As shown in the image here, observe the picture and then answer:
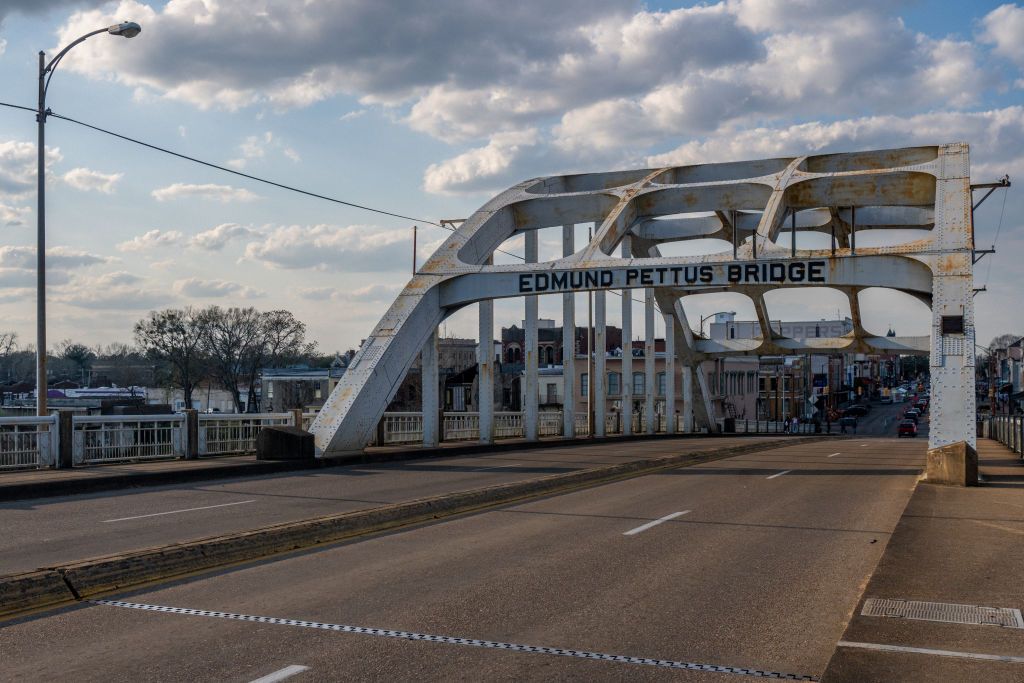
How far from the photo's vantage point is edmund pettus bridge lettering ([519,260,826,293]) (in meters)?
25.4

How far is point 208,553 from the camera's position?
9.87m

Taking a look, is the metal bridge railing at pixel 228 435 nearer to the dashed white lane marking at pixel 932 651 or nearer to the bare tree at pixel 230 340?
the dashed white lane marking at pixel 932 651

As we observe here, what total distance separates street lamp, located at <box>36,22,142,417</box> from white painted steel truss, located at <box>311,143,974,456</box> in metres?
6.69

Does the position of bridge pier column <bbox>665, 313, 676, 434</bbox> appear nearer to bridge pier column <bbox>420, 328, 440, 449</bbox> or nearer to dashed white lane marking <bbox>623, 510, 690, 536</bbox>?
bridge pier column <bbox>420, 328, 440, 449</bbox>

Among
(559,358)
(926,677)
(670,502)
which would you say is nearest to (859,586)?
(926,677)

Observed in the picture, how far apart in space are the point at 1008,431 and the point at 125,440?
35536 millimetres

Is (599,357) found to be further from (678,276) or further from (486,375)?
(678,276)

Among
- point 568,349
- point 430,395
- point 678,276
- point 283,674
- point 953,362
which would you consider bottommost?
point 283,674

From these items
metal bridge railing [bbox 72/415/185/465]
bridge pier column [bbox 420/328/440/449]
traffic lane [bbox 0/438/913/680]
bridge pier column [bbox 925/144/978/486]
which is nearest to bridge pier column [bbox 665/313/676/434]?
bridge pier column [bbox 420/328/440/449]

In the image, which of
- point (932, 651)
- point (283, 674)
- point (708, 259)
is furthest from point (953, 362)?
point (283, 674)

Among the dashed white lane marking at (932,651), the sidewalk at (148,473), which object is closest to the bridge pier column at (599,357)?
the sidewalk at (148,473)

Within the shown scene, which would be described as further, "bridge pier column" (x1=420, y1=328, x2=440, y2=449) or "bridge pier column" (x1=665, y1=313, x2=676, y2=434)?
"bridge pier column" (x1=665, y1=313, x2=676, y2=434)

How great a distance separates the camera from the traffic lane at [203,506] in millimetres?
11297

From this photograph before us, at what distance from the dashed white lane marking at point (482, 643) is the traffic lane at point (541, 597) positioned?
0.13m
